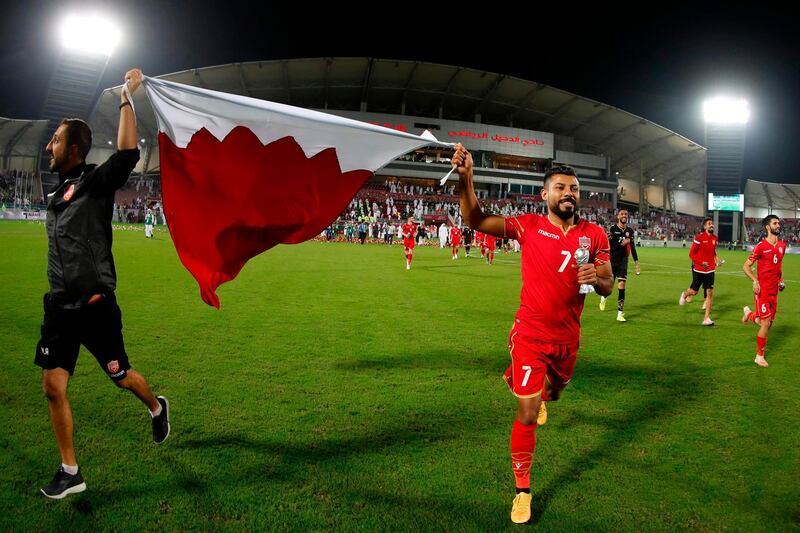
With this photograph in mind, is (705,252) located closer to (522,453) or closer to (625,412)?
(625,412)

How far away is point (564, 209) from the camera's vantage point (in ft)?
11.6

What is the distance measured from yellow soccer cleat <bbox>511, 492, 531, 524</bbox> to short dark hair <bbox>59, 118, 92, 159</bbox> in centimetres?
362

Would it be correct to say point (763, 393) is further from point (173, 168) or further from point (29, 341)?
point (29, 341)

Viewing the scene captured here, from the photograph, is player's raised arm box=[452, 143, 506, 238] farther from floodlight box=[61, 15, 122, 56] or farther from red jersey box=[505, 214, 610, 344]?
floodlight box=[61, 15, 122, 56]

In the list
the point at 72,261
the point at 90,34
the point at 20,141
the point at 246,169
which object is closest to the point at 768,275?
the point at 246,169

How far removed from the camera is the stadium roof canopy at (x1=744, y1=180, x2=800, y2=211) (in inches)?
3098

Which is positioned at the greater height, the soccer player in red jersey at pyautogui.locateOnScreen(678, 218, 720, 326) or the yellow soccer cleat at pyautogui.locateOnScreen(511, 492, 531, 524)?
the soccer player in red jersey at pyautogui.locateOnScreen(678, 218, 720, 326)

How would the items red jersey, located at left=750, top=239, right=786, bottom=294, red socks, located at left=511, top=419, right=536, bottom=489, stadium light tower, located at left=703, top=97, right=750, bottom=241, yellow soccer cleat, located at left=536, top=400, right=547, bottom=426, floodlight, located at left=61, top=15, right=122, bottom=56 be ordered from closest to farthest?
red socks, located at left=511, top=419, right=536, bottom=489
yellow soccer cleat, located at left=536, top=400, right=547, bottom=426
red jersey, located at left=750, top=239, right=786, bottom=294
floodlight, located at left=61, top=15, right=122, bottom=56
stadium light tower, located at left=703, top=97, right=750, bottom=241

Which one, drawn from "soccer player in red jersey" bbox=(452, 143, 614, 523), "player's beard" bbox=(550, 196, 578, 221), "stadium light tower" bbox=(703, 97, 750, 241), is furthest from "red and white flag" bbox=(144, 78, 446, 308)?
"stadium light tower" bbox=(703, 97, 750, 241)

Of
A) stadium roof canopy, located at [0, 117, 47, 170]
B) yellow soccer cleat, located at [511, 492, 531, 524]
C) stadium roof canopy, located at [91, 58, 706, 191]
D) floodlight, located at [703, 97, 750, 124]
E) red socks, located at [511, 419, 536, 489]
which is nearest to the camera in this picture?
yellow soccer cleat, located at [511, 492, 531, 524]

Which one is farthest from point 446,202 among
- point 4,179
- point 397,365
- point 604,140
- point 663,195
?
point 397,365

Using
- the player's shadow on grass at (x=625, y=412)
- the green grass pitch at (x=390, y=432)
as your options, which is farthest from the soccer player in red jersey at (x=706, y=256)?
the player's shadow on grass at (x=625, y=412)

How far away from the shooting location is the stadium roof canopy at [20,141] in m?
63.0

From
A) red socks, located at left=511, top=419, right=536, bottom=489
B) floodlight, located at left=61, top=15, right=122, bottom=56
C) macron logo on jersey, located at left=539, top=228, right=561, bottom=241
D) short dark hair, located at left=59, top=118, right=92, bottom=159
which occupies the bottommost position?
red socks, located at left=511, top=419, right=536, bottom=489
